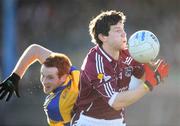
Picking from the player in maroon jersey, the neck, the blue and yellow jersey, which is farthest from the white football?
the blue and yellow jersey

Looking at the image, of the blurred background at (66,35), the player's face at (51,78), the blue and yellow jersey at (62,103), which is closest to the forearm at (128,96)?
the blue and yellow jersey at (62,103)

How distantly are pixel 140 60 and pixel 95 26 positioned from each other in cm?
67

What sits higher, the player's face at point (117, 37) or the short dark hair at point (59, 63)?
the player's face at point (117, 37)

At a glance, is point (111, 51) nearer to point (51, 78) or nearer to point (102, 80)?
point (102, 80)

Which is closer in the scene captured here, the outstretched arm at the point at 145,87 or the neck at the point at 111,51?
the outstretched arm at the point at 145,87

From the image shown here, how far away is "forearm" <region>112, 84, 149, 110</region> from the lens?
678cm

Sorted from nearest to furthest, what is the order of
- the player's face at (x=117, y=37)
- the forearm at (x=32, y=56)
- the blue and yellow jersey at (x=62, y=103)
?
the player's face at (x=117, y=37), the blue and yellow jersey at (x=62, y=103), the forearm at (x=32, y=56)

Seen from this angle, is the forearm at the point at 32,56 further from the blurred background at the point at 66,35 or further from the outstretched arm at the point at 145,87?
the blurred background at the point at 66,35

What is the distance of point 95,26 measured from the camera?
7.30 meters

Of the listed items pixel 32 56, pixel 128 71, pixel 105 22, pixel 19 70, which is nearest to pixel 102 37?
pixel 105 22

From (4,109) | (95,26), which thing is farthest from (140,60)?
(4,109)

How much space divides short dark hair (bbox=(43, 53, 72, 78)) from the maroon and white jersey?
439mm

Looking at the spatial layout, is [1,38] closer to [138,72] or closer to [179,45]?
[179,45]

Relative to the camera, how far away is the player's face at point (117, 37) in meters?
7.05
